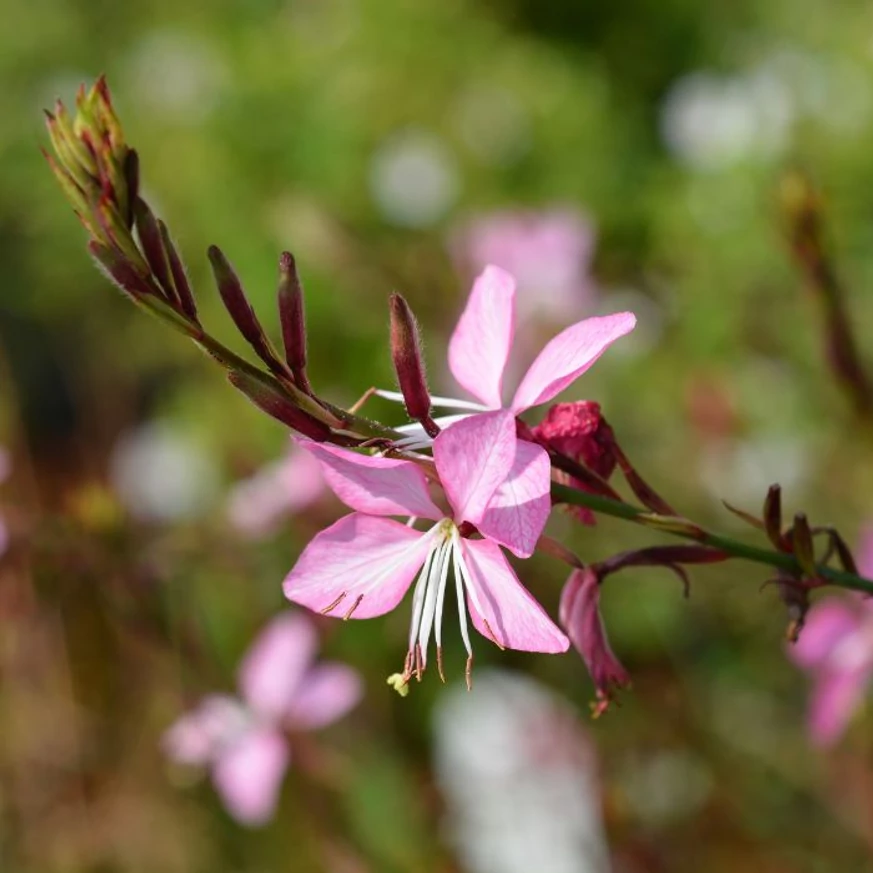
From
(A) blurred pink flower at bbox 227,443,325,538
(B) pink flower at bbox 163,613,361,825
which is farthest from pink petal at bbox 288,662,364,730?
(A) blurred pink flower at bbox 227,443,325,538

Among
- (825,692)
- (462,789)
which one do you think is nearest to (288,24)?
(462,789)

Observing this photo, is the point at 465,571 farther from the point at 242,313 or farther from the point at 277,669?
the point at 277,669

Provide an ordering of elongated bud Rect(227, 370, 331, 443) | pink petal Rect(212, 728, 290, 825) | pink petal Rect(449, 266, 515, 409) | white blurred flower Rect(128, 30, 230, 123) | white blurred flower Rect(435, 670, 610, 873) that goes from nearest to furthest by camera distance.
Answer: elongated bud Rect(227, 370, 331, 443) < pink petal Rect(449, 266, 515, 409) < pink petal Rect(212, 728, 290, 825) < white blurred flower Rect(435, 670, 610, 873) < white blurred flower Rect(128, 30, 230, 123)

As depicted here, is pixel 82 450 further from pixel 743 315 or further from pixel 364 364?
pixel 743 315

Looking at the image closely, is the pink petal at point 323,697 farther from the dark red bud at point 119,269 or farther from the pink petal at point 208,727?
the dark red bud at point 119,269

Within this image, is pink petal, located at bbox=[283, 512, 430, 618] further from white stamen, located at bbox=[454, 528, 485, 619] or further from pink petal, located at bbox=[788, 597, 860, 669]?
pink petal, located at bbox=[788, 597, 860, 669]

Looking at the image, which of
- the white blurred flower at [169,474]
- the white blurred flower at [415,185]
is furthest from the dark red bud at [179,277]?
the white blurred flower at [415,185]
